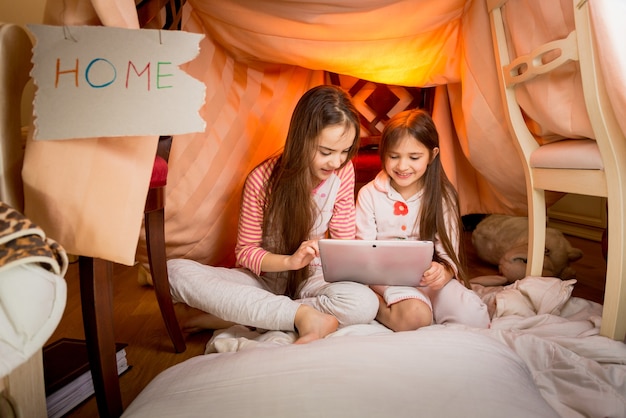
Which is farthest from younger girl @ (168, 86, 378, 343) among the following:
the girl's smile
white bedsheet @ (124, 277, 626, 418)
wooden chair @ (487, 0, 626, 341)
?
wooden chair @ (487, 0, 626, 341)

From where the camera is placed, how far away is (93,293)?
612 mm

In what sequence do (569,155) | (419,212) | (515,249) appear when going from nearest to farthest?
(569,155) → (419,212) → (515,249)

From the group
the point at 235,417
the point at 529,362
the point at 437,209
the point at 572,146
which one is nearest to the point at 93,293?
the point at 235,417

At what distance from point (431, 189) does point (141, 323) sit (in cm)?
86

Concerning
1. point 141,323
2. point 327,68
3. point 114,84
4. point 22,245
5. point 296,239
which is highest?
point 327,68

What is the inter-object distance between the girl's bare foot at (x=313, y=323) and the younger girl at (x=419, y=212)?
0.59ft

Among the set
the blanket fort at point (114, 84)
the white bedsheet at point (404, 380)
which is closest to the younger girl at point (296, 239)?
the white bedsheet at point (404, 380)

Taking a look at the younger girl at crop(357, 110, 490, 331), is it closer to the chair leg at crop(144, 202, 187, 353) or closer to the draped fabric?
the draped fabric

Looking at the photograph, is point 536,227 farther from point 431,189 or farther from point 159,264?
point 159,264

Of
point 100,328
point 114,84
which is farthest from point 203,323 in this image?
point 114,84

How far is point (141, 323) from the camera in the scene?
3.82 ft

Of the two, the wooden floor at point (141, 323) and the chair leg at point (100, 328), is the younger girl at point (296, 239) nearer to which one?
the wooden floor at point (141, 323)

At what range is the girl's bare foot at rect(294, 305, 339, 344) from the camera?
33.4 inches

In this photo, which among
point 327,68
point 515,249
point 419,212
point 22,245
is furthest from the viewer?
point 515,249
